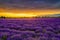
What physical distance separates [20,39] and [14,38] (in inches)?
14.3

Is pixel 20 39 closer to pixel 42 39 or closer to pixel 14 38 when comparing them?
pixel 14 38

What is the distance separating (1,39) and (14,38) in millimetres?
643

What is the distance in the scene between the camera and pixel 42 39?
27.3ft

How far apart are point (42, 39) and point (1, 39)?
202 centimetres

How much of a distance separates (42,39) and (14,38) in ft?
4.58

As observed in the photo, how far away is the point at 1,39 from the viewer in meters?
8.30

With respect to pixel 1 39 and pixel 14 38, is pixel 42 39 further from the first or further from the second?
pixel 1 39

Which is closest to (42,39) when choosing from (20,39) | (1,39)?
(20,39)

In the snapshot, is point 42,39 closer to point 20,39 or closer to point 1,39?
point 20,39

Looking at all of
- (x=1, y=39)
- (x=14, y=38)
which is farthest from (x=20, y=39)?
(x=1, y=39)

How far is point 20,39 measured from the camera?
→ 8258 millimetres

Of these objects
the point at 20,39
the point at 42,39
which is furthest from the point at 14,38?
the point at 42,39
